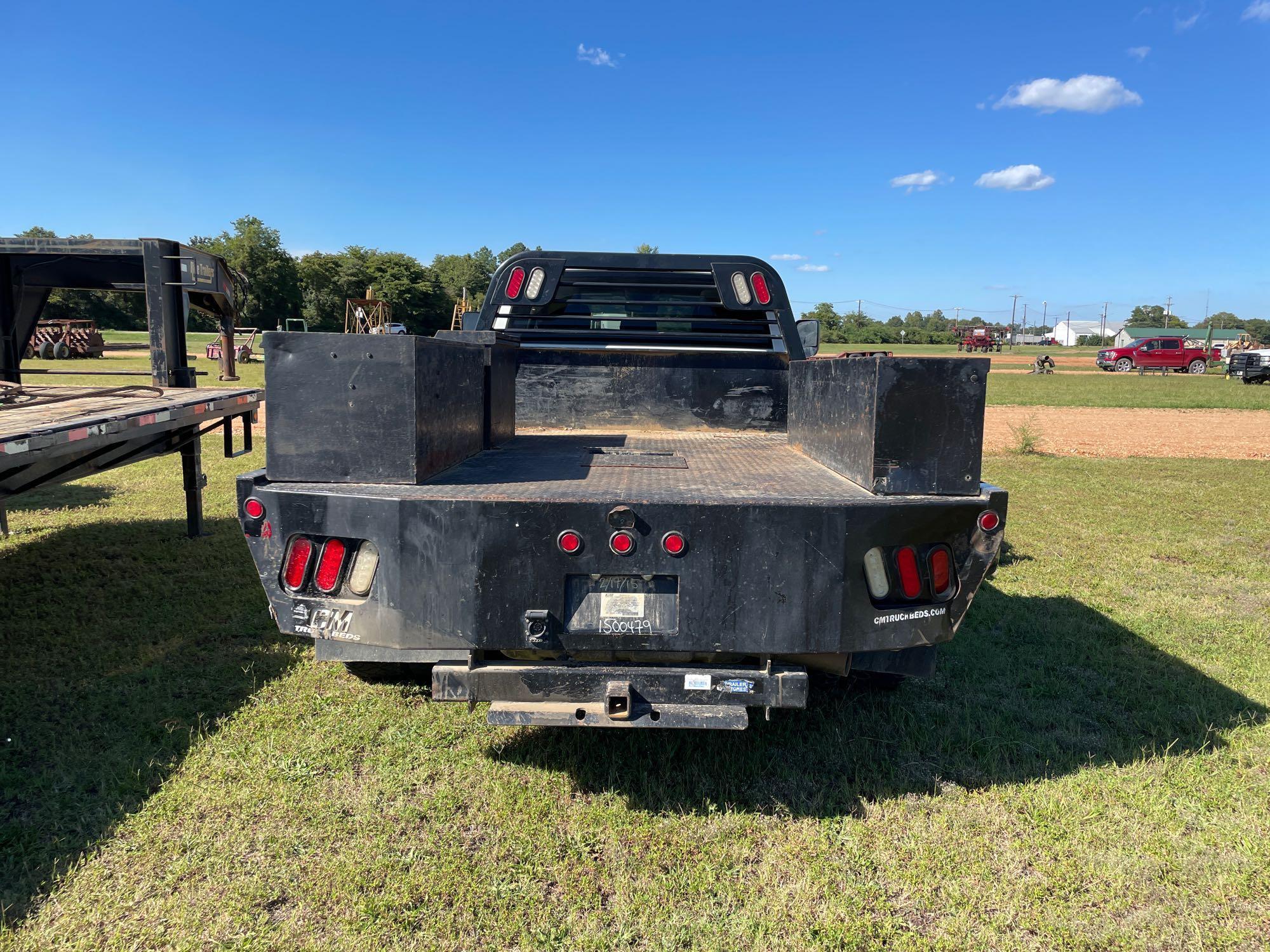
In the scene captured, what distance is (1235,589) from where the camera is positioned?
5832 millimetres

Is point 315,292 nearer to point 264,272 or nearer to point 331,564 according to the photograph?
point 264,272

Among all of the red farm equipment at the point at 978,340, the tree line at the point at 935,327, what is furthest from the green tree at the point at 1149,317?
the red farm equipment at the point at 978,340

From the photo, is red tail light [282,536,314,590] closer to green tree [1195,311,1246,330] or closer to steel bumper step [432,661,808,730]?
steel bumper step [432,661,808,730]

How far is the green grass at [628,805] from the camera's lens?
2.46 m

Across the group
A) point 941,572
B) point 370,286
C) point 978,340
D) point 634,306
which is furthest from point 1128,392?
point 370,286

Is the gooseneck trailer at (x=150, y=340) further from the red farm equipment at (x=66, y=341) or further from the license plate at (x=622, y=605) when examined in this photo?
the red farm equipment at (x=66, y=341)

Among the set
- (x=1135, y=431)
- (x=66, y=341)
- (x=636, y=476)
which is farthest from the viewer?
(x=66, y=341)

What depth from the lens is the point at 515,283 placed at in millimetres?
5238

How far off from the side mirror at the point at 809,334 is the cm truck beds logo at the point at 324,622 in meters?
3.32

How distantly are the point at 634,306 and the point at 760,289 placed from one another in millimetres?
816

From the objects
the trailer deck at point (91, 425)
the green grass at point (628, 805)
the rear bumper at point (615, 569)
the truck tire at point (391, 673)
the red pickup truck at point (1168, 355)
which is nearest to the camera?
the green grass at point (628, 805)

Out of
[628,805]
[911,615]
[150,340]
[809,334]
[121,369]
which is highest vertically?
[809,334]

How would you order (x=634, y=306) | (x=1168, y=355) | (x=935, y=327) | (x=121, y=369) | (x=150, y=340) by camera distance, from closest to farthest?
(x=634, y=306)
(x=150, y=340)
(x=121, y=369)
(x=1168, y=355)
(x=935, y=327)

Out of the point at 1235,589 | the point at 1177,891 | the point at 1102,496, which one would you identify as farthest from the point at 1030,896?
the point at 1102,496
